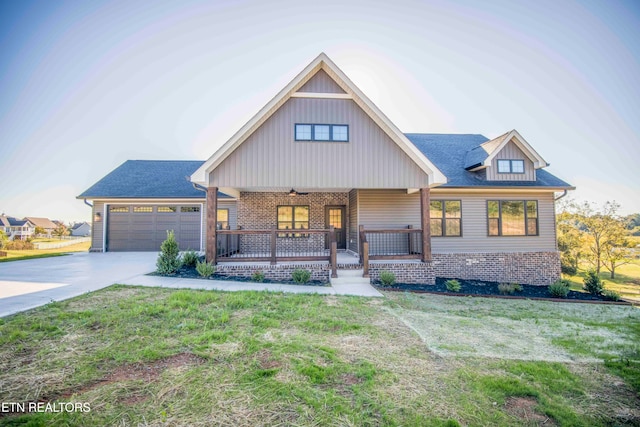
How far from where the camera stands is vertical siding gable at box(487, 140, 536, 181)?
12.5m

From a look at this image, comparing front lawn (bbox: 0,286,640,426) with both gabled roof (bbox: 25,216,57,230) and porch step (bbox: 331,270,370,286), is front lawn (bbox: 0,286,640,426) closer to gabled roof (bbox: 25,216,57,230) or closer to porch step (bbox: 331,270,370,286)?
porch step (bbox: 331,270,370,286)

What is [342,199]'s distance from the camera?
13922mm

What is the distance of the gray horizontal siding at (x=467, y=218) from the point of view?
11773 mm

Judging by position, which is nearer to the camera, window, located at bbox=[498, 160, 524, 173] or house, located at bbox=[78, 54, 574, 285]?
house, located at bbox=[78, 54, 574, 285]

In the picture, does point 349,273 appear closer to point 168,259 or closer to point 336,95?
point 168,259

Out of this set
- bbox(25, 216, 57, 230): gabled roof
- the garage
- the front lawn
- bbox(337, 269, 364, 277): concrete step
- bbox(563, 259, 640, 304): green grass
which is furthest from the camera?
bbox(25, 216, 57, 230): gabled roof

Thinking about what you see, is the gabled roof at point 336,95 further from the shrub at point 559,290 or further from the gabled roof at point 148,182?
the gabled roof at point 148,182

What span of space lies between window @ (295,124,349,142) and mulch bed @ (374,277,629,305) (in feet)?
17.4

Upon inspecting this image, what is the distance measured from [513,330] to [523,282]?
867 centimetres

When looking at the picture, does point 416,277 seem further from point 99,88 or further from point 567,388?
point 99,88

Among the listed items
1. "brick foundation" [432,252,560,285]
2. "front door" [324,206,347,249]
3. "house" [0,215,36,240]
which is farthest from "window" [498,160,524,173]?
"house" [0,215,36,240]

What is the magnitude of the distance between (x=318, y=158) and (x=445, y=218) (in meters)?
6.58

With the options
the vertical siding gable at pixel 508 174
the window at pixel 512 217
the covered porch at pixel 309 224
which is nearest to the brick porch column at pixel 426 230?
the covered porch at pixel 309 224

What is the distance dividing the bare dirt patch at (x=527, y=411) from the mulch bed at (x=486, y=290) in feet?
18.9
